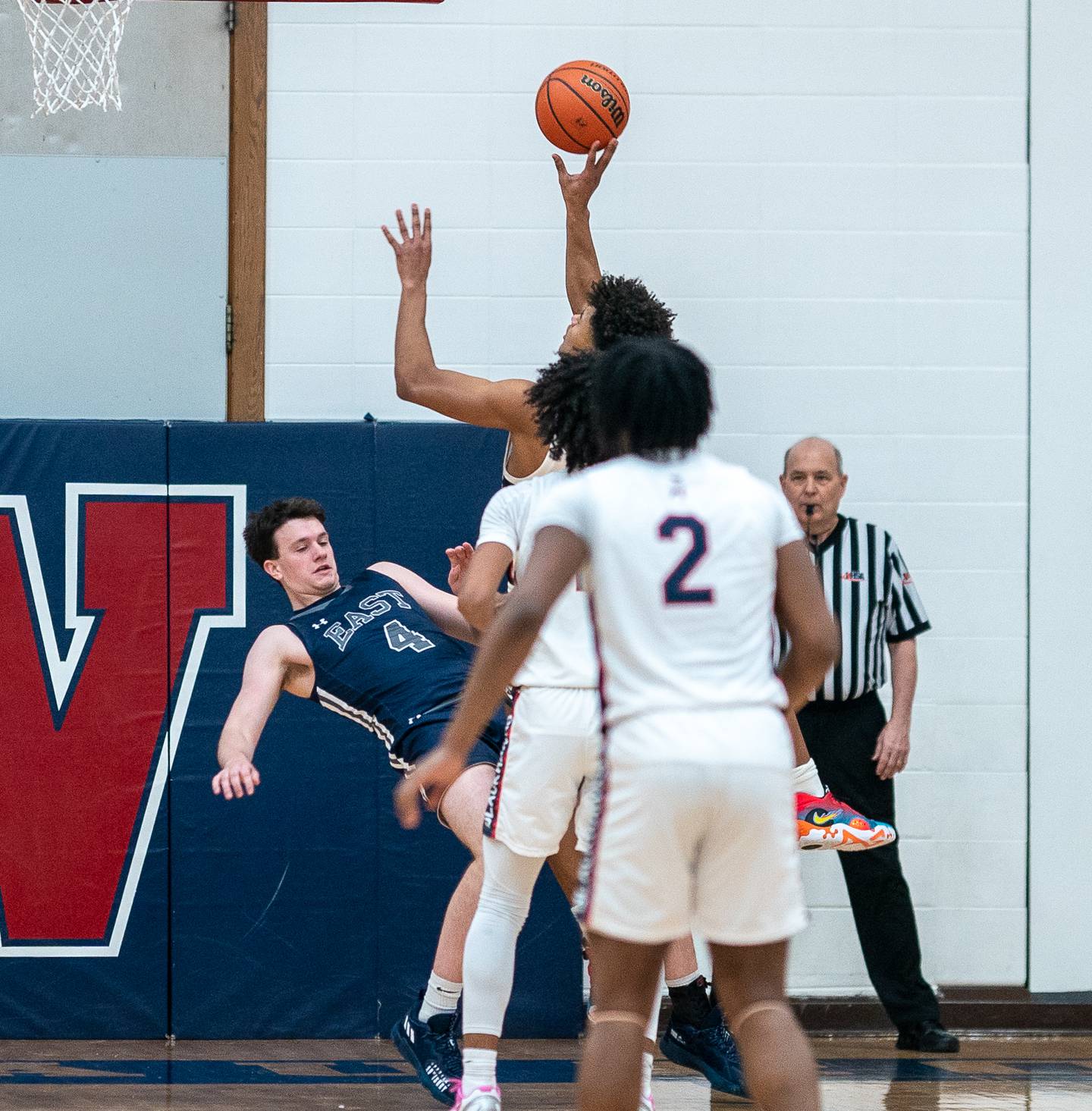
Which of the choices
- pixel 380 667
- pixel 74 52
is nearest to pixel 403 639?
pixel 380 667

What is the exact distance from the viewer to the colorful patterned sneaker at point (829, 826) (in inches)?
193

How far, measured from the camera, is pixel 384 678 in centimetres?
458

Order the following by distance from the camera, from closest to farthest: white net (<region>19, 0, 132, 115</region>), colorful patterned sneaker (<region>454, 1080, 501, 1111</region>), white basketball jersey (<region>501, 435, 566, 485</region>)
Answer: colorful patterned sneaker (<region>454, 1080, 501, 1111</region>)
white basketball jersey (<region>501, 435, 566, 485</region>)
white net (<region>19, 0, 132, 115</region>)

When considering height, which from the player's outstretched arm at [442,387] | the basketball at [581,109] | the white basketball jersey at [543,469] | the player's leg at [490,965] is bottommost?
the player's leg at [490,965]

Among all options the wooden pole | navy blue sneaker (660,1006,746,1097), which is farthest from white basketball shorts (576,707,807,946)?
the wooden pole

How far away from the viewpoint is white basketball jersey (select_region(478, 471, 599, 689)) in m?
3.77

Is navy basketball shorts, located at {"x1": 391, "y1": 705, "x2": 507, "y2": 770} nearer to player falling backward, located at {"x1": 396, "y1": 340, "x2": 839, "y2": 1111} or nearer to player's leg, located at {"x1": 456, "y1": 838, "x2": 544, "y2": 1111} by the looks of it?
player's leg, located at {"x1": 456, "y1": 838, "x2": 544, "y2": 1111}

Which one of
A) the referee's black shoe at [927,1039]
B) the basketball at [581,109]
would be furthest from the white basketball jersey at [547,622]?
the referee's black shoe at [927,1039]

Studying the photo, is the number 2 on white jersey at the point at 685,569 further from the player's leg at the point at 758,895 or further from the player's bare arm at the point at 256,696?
the player's bare arm at the point at 256,696

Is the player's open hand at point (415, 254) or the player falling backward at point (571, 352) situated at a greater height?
the player's open hand at point (415, 254)

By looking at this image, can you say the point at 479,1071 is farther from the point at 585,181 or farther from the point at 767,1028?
the point at 585,181

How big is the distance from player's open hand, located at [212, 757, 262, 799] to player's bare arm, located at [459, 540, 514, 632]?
641 mm

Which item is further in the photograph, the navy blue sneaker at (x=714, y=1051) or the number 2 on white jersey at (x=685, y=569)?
the navy blue sneaker at (x=714, y=1051)

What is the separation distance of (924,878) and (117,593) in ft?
10.4
